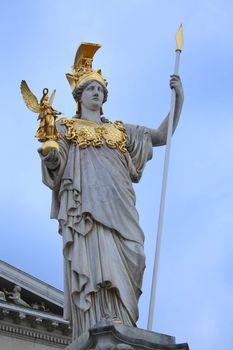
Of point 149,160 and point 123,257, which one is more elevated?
point 149,160

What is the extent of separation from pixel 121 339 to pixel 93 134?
283cm

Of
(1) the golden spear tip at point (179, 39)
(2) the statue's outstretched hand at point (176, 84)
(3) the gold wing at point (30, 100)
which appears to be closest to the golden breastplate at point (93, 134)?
(3) the gold wing at point (30, 100)

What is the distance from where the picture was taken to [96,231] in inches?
639

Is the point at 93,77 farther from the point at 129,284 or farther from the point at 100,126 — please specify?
the point at 129,284

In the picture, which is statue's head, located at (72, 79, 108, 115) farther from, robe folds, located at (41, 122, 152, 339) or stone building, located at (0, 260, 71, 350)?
stone building, located at (0, 260, 71, 350)

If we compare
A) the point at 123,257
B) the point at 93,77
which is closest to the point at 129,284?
the point at 123,257

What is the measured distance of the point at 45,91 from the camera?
16500 mm

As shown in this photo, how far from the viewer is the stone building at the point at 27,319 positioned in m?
41.2

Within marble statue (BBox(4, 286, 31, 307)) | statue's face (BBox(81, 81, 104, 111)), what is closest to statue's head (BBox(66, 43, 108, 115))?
statue's face (BBox(81, 81, 104, 111))

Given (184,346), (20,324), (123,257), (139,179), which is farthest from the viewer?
(20,324)

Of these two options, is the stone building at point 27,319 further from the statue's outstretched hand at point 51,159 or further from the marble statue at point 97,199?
the statue's outstretched hand at point 51,159

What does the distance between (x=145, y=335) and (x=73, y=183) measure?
2104mm

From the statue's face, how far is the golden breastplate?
0.21 m

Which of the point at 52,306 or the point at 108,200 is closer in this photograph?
the point at 108,200
